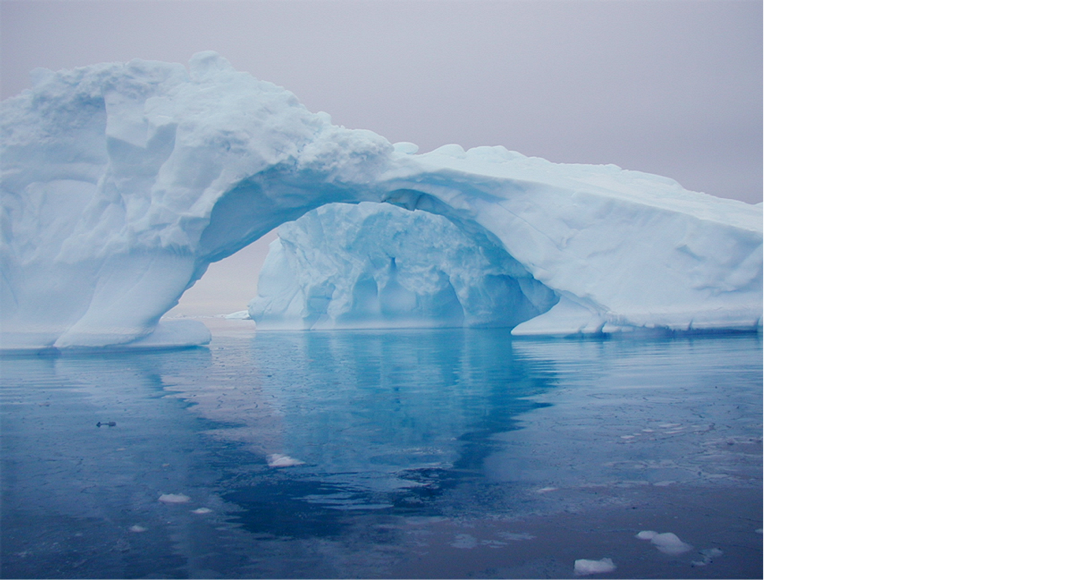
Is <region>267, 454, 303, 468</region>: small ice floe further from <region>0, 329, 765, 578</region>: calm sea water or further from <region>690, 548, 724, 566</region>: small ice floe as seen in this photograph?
<region>690, 548, 724, 566</region>: small ice floe

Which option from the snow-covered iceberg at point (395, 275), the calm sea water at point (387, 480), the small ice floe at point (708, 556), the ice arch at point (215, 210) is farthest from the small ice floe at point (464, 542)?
the snow-covered iceberg at point (395, 275)

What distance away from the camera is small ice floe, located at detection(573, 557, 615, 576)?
1.81 m

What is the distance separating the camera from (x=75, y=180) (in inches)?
438

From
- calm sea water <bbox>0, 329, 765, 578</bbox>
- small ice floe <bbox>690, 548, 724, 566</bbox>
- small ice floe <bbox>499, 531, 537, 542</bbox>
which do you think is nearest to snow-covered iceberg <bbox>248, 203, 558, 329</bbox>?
calm sea water <bbox>0, 329, 765, 578</bbox>

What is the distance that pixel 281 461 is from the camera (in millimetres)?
3018

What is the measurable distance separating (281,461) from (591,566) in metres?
1.84

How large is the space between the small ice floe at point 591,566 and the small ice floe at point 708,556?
0.82ft

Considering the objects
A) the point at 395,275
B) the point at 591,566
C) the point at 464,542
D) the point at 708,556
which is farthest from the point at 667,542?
the point at 395,275

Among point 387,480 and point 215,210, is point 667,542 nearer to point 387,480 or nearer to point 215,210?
point 387,480
